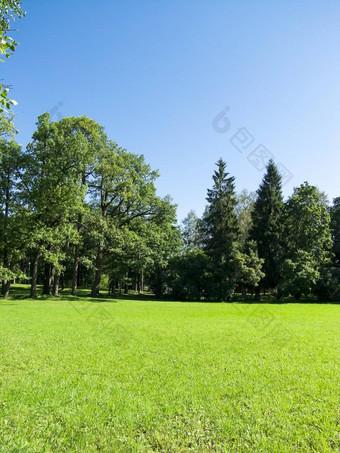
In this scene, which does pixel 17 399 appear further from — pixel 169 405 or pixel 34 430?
pixel 169 405

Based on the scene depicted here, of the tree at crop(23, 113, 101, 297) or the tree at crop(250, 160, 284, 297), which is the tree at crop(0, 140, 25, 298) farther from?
the tree at crop(250, 160, 284, 297)

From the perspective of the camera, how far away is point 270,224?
42500mm

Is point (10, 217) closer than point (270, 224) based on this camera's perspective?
Yes

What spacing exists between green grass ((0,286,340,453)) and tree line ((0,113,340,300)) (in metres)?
19.0

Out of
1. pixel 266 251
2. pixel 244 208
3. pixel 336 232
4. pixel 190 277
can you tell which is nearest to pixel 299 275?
pixel 266 251

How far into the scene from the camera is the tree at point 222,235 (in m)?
36.6

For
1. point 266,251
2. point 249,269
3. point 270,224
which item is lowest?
point 249,269

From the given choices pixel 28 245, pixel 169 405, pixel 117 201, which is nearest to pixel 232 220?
pixel 117 201

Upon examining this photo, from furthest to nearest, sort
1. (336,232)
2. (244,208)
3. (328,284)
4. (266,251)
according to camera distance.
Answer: (244,208), (336,232), (266,251), (328,284)

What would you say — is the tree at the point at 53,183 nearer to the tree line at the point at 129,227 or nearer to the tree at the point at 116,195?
the tree line at the point at 129,227

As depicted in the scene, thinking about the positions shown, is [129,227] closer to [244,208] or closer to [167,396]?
[244,208]

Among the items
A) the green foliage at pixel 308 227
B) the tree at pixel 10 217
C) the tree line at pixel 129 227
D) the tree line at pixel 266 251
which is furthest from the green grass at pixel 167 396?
the green foliage at pixel 308 227

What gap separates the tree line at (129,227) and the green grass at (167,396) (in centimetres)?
1897

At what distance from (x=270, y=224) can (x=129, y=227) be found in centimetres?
2214
